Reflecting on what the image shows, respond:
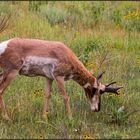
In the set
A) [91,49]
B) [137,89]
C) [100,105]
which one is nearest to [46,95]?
[100,105]

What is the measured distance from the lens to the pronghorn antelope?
805cm

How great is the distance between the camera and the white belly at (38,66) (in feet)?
26.7

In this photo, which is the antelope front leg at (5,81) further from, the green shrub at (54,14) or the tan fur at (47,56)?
the green shrub at (54,14)

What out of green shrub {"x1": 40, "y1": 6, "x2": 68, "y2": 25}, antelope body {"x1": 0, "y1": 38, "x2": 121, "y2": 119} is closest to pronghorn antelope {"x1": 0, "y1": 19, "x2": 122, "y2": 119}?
antelope body {"x1": 0, "y1": 38, "x2": 121, "y2": 119}

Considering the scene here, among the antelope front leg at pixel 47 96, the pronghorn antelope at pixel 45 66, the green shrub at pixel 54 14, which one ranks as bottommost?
the green shrub at pixel 54 14

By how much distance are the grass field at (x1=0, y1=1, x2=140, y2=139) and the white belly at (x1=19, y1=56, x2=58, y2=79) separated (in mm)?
609

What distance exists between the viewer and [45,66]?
27.1 feet

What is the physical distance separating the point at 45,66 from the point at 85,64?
2.63 m

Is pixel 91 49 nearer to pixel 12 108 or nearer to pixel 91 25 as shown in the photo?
pixel 91 25

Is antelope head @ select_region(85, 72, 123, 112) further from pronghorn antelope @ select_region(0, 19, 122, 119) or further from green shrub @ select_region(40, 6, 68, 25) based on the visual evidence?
green shrub @ select_region(40, 6, 68, 25)

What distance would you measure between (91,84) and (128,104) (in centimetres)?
83

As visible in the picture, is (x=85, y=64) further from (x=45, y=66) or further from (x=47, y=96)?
(x=45, y=66)

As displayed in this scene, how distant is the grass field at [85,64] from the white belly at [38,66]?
609mm

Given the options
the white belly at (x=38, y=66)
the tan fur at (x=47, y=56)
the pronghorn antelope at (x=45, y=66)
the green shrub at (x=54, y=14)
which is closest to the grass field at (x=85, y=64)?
the green shrub at (x=54, y=14)
